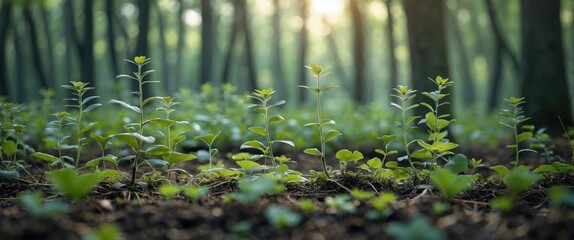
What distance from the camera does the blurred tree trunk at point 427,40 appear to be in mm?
5723

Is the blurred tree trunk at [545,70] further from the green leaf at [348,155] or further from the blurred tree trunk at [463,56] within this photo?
the blurred tree trunk at [463,56]

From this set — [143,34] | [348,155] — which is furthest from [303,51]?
[348,155]

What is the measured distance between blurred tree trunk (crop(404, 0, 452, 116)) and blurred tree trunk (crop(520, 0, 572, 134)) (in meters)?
1.16

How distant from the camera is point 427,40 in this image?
575 cm

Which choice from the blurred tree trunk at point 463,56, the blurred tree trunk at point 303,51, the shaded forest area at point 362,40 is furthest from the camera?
the blurred tree trunk at point 463,56

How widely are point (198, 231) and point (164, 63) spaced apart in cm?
2191

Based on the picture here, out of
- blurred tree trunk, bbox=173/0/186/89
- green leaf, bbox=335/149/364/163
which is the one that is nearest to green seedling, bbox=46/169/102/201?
green leaf, bbox=335/149/364/163

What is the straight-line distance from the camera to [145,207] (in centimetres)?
201

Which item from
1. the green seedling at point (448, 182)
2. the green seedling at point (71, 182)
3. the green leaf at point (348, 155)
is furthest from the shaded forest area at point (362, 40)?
the green seedling at point (71, 182)

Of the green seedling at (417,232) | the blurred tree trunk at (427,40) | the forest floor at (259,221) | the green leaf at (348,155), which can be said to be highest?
the blurred tree trunk at (427,40)

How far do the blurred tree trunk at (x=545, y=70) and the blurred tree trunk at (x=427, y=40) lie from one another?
116 cm

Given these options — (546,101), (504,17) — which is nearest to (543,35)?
(546,101)

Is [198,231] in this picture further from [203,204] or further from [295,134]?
[295,134]

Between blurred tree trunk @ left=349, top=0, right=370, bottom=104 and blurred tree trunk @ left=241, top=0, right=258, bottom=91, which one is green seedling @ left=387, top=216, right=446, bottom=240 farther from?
blurred tree trunk @ left=349, top=0, right=370, bottom=104
